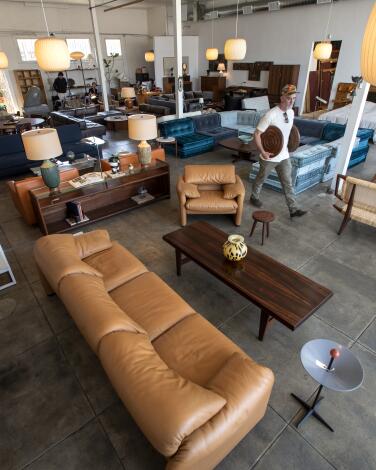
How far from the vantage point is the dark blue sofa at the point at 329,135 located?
6.34 meters

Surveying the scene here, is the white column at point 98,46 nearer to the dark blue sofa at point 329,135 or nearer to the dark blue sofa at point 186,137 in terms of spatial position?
the dark blue sofa at point 186,137

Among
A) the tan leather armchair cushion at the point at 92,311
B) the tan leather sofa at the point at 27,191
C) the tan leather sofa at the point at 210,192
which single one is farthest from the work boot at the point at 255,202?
the tan leather armchair cushion at the point at 92,311

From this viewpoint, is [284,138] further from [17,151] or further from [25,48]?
[25,48]

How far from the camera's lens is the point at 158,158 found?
574cm

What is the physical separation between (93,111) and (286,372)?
10.6 metres

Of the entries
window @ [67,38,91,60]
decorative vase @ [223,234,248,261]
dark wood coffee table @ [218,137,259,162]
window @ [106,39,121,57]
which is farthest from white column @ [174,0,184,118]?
window @ [106,39,121,57]

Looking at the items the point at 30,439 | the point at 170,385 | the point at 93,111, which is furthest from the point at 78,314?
the point at 93,111

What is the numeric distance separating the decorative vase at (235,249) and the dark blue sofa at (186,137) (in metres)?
4.78

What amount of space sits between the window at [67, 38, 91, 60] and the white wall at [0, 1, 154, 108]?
23cm

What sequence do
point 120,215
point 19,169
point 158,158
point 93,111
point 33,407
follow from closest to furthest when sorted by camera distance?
point 33,407 < point 120,215 < point 158,158 < point 19,169 < point 93,111

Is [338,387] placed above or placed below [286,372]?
above

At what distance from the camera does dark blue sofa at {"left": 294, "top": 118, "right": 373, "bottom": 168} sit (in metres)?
6.34

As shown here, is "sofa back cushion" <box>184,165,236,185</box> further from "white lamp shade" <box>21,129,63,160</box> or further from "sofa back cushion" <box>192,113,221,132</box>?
"sofa back cushion" <box>192,113,221,132</box>

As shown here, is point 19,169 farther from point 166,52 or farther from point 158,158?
point 166,52
